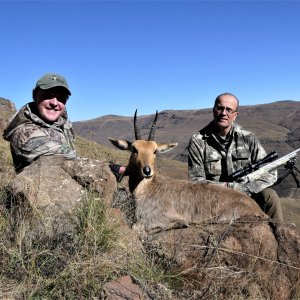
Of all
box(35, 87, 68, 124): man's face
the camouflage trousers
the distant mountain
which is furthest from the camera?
the distant mountain

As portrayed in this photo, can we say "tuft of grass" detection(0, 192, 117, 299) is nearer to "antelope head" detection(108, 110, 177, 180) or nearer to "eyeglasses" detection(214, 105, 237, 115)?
"antelope head" detection(108, 110, 177, 180)

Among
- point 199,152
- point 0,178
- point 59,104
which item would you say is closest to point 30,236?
point 0,178

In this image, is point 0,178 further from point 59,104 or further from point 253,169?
point 253,169

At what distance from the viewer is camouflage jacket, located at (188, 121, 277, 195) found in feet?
28.3

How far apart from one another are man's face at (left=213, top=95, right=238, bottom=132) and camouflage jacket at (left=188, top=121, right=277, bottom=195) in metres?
0.25

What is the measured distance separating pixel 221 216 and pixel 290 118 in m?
153

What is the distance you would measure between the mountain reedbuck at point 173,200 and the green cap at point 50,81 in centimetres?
221

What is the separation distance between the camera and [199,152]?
8688 millimetres

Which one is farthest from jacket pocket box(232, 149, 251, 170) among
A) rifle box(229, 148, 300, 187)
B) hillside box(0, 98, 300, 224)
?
hillside box(0, 98, 300, 224)

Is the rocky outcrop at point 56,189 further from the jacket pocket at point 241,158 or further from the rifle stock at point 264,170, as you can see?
the jacket pocket at point 241,158

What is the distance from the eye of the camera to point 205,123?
147 m

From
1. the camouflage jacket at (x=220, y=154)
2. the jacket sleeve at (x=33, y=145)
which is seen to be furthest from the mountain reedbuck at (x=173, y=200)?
the jacket sleeve at (x=33, y=145)

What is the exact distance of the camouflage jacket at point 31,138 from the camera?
19.1ft

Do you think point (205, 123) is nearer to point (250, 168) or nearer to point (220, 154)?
point (220, 154)
